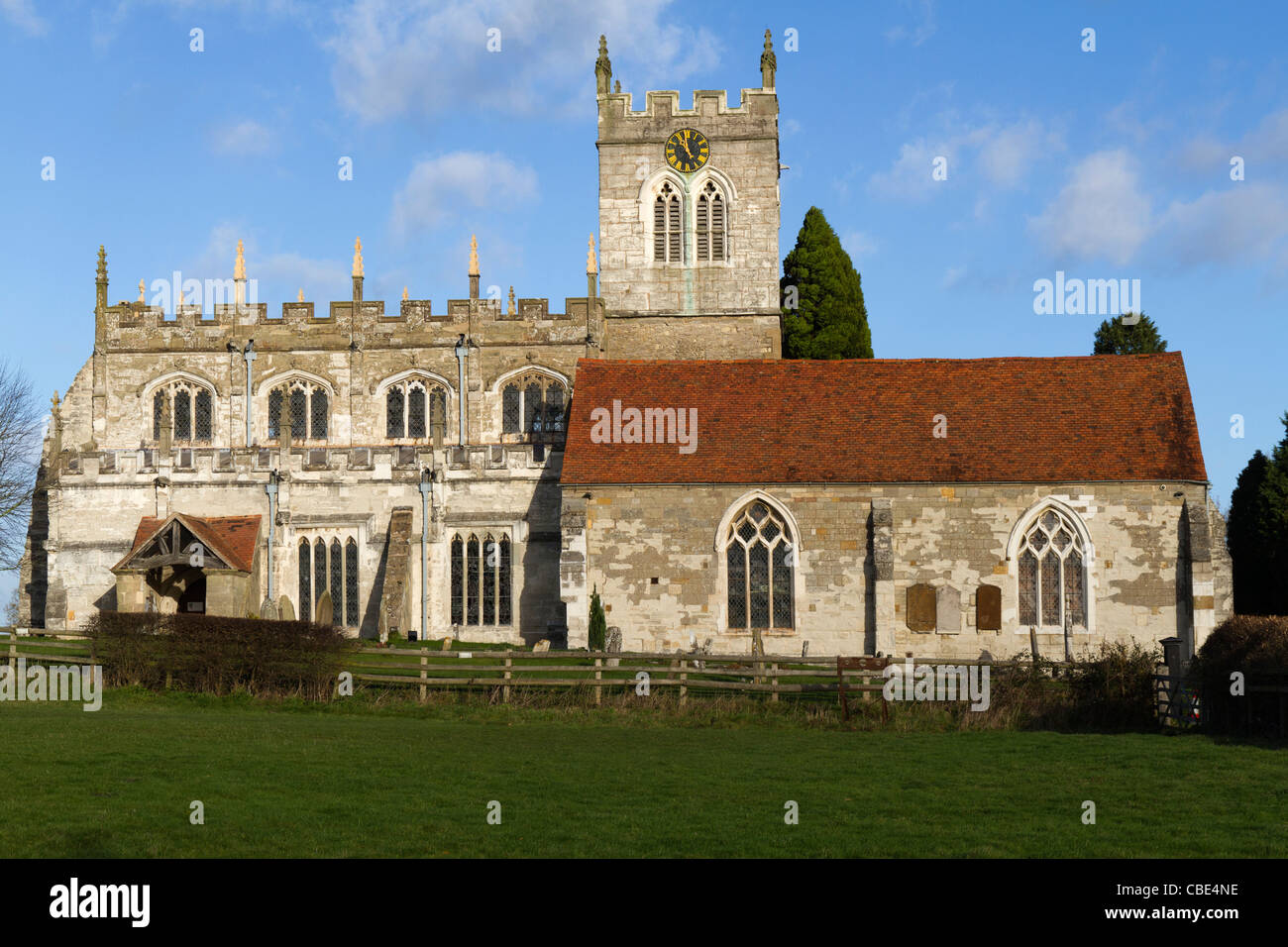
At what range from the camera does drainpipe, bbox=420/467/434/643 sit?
34531mm

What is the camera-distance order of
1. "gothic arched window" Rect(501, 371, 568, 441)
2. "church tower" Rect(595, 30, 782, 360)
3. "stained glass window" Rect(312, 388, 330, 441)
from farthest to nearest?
"church tower" Rect(595, 30, 782, 360), "stained glass window" Rect(312, 388, 330, 441), "gothic arched window" Rect(501, 371, 568, 441)

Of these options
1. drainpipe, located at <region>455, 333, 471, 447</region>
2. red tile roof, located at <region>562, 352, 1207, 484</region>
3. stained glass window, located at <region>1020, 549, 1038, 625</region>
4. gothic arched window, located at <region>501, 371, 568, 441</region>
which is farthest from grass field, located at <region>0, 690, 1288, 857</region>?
drainpipe, located at <region>455, 333, 471, 447</region>

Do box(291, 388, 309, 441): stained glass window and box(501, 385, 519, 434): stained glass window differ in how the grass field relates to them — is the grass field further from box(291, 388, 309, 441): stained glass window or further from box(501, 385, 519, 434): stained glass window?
box(291, 388, 309, 441): stained glass window

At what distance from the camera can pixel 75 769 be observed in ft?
47.3

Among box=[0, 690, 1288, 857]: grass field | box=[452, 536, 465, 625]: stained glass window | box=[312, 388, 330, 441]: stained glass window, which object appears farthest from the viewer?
box=[312, 388, 330, 441]: stained glass window

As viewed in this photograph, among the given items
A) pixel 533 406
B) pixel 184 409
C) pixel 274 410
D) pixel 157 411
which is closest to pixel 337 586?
pixel 533 406

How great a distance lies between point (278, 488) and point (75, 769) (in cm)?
2102

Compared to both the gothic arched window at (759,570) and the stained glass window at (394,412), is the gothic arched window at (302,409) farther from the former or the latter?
the gothic arched window at (759,570)

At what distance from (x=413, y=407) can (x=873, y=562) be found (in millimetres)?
18215

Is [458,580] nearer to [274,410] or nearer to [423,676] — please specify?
[423,676]

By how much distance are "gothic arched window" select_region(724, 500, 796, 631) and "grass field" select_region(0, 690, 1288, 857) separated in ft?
34.6

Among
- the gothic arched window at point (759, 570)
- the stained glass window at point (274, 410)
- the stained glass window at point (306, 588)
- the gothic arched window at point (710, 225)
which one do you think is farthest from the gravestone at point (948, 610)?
the stained glass window at point (274, 410)
